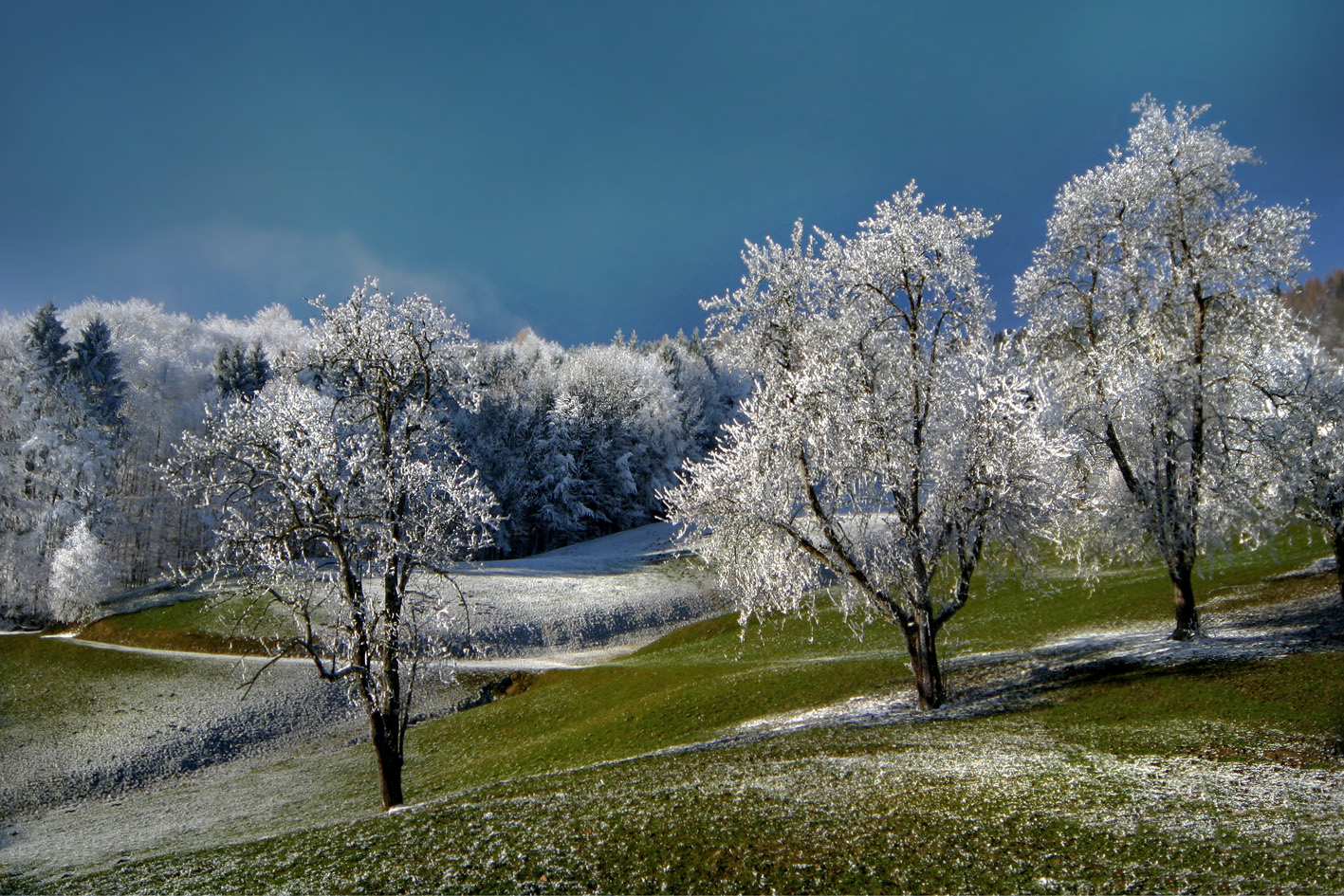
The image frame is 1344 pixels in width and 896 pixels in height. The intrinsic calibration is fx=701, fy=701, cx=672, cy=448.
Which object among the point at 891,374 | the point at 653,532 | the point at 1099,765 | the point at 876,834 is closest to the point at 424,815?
the point at 876,834

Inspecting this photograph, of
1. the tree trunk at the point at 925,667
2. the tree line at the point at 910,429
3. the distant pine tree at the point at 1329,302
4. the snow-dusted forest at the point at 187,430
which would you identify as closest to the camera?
the tree line at the point at 910,429

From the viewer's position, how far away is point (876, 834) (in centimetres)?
1042

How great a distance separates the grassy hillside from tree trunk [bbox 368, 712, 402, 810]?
2.00 metres

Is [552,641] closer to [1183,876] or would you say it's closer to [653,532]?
[653,532]

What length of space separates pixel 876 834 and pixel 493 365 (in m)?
88.0

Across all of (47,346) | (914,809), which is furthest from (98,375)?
(914,809)

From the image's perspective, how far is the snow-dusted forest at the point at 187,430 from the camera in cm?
4478

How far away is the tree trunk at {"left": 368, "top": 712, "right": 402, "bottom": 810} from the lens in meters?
16.7

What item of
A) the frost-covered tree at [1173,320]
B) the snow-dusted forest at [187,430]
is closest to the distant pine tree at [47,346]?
the snow-dusted forest at [187,430]

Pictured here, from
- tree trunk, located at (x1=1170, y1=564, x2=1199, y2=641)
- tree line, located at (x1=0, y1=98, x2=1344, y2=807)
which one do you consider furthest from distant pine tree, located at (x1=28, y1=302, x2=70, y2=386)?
tree trunk, located at (x1=1170, y1=564, x2=1199, y2=641)

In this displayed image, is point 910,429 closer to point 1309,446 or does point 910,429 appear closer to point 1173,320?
point 1173,320

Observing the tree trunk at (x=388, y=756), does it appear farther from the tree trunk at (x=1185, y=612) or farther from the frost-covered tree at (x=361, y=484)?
the tree trunk at (x=1185, y=612)

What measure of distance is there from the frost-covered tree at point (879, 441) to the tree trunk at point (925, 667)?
0.05 meters

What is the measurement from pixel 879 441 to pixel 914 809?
32.2 feet
